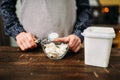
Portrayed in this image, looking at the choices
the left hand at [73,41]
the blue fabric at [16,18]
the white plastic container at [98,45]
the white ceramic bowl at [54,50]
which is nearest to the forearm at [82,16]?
the blue fabric at [16,18]

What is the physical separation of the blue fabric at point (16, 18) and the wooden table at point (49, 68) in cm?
23

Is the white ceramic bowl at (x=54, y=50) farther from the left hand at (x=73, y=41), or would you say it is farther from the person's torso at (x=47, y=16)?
the person's torso at (x=47, y=16)

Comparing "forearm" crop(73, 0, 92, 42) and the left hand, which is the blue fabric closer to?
"forearm" crop(73, 0, 92, 42)

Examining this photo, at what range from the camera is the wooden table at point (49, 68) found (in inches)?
32.2

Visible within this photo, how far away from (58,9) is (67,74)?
0.62 m

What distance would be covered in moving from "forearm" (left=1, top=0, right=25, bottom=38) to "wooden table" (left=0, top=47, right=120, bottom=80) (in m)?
0.22

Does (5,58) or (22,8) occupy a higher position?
(22,8)

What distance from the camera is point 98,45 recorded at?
0.90m

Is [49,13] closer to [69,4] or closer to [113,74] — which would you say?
[69,4]

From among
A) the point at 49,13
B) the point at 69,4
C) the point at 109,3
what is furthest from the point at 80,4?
the point at 109,3

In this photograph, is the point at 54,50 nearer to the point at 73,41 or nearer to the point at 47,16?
the point at 73,41

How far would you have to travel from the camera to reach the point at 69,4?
4.61 ft

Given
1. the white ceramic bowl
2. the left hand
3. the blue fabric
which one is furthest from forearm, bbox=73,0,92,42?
the white ceramic bowl

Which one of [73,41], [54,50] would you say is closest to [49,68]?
[54,50]
